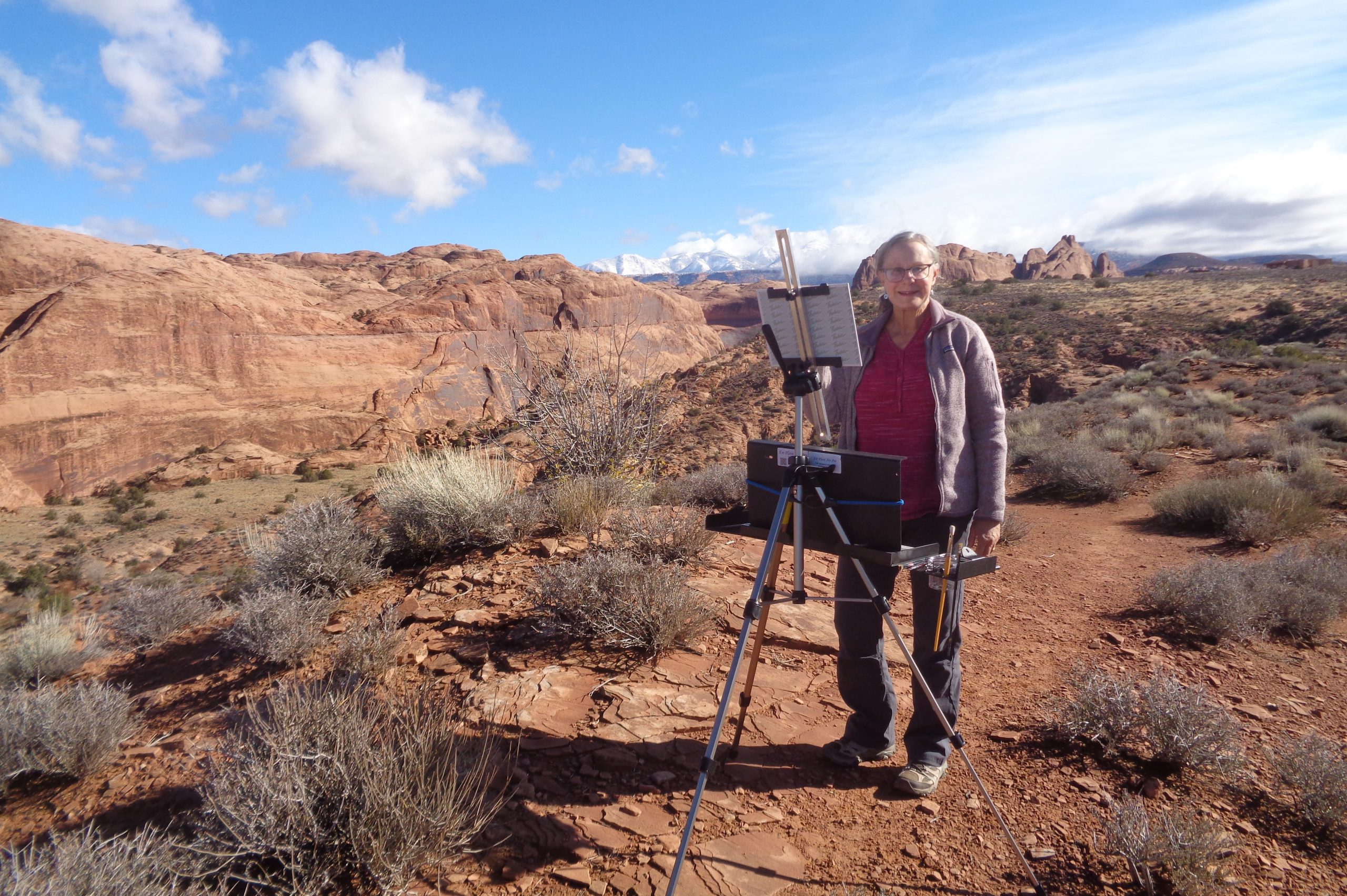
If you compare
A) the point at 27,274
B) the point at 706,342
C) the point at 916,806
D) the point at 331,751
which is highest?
the point at 27,274

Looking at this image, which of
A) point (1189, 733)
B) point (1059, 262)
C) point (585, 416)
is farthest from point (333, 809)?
point (1059, 262)

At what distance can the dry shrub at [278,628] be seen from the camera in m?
3.53

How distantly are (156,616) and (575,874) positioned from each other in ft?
14.4

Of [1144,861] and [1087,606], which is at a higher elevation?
[1144,861]

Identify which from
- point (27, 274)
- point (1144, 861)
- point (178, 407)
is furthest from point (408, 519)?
point (27, 274)

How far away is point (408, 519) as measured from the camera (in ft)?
16.8

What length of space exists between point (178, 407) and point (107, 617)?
2332 cm

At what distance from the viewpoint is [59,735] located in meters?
2.80

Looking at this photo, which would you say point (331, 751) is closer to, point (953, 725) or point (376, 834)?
point (376, 834)

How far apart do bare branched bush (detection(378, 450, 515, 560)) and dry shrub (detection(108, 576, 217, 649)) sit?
5.10 ft

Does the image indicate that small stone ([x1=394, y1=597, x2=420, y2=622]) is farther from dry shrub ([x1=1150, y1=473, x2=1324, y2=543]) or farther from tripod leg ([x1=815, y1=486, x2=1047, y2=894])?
dry shrub ([x1=1150, y1=473, x2=1324, y2=543])

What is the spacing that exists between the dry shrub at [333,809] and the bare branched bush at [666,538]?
240cm

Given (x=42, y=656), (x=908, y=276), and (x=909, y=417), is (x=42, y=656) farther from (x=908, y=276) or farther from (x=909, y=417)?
(x=908, y=276)

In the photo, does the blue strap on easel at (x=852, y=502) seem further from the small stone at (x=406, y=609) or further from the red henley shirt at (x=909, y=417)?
the small stone at (x=406, y=609)
